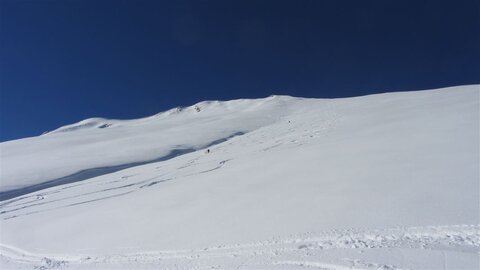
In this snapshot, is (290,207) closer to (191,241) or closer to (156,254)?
(191,241)

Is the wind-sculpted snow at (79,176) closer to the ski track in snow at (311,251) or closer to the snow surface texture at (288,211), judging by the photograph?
the snow surface texture at (288,211)

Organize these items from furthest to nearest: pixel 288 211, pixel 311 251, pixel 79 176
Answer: pixel 79 176 < pixel 288 211 < pixel 311 251

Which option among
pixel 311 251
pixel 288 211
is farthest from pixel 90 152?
pixel 311 251

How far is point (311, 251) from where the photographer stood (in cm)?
543

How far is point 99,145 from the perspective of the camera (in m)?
26.8

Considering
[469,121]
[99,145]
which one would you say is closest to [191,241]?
[469,121]

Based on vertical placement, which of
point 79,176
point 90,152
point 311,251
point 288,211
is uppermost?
point 90,152

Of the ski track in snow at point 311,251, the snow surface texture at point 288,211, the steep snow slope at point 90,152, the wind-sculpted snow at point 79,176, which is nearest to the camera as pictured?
the ski track in snow at point 311,251

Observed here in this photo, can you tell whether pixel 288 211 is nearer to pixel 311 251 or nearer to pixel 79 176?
pixel 311 251

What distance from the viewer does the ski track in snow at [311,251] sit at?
4.94 meters

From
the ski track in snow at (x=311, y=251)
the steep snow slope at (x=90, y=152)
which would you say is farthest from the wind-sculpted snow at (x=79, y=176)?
the ski track in snow at (x=311, y=251)

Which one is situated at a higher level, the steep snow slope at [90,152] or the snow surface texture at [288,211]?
the steep snow slope at [90,152]

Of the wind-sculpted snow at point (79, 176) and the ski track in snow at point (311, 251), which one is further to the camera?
the wind-sculpted snow at point (79, 176)

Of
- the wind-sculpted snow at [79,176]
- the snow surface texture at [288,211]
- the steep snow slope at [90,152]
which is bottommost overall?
the snow surface texture at [288,211]
